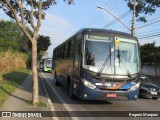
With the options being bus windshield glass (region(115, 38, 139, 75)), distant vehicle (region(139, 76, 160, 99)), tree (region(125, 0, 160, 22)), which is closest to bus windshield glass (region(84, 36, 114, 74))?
bus windshield glass (region(115, 38, 139, 75))

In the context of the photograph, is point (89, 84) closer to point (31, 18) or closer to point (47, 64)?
point (31, 18)

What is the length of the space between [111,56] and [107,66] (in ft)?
1.48

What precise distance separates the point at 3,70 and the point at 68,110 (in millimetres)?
25429

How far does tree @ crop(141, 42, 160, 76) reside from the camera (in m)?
45.3

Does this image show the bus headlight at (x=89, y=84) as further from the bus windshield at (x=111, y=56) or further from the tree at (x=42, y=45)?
the tree at (x=42, y=45)

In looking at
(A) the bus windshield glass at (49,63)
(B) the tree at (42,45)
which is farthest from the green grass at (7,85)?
(B) the tree at (42,45)

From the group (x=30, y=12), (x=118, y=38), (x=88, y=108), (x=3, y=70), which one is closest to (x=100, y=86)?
(x=88, y=108)

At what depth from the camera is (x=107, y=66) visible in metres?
14.2

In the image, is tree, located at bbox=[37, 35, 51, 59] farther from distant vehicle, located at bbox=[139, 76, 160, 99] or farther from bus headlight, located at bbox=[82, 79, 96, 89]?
bus headlight, located at bbox=[82, 79, 96, 89]

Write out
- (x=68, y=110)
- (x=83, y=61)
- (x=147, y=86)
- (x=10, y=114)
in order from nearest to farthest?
1. (x=10, y=114)
2. (x=68, y=110)
3. (x=83, y=61)
4. (x=147, y=86)

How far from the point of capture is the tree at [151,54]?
149 ft

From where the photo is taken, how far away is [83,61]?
47.0 feet

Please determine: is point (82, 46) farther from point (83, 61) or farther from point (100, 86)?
point (100, 86)

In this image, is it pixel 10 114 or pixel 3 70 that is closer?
pixel 10 114
